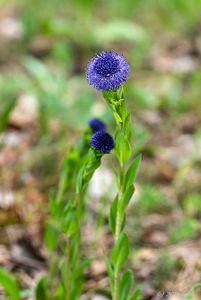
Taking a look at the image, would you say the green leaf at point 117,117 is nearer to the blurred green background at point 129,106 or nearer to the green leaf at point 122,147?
the green leaf at point 122,147

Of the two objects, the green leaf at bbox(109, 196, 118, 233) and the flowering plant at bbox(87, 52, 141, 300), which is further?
the green leaf at bbox(109, 196, 118, 233)

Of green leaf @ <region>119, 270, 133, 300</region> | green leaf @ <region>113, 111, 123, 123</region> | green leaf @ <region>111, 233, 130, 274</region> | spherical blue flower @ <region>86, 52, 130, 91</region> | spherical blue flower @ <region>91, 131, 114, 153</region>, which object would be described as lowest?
green leaf @ <region>119, 270, 133, 300</region>

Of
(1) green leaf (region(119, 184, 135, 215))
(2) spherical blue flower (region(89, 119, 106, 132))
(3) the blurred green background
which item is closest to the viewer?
(1) green leaf (region(119, 184, 135, 215))

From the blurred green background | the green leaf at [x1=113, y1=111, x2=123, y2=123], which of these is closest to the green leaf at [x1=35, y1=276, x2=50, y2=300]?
the blurred green background

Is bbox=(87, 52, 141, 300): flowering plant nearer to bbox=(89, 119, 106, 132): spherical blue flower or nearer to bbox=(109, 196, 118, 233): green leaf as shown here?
bbox=(109, 196, 118, 233): green leaf

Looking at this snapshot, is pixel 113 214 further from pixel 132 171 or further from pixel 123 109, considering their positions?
pixel 123 109

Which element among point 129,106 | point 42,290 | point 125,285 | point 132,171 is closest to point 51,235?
point 42,290
